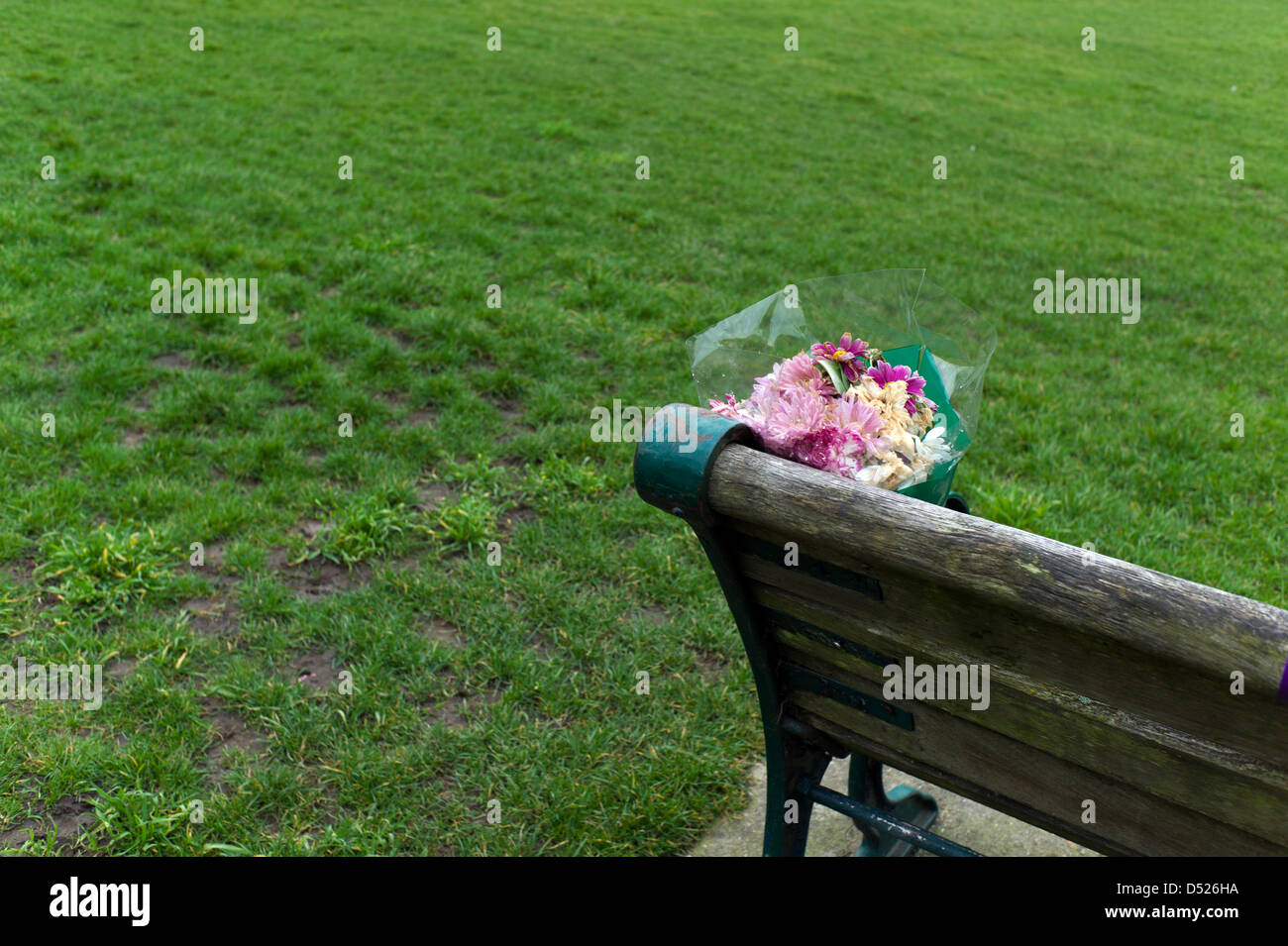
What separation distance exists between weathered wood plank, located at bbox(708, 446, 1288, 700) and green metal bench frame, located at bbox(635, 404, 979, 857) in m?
0.04

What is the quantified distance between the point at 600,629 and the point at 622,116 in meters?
7.75

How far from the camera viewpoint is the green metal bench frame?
145cm

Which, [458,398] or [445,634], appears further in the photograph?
[458,398]

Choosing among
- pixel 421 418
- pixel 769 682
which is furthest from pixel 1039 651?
pixel 421 418

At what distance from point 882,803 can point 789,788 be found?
0.69m

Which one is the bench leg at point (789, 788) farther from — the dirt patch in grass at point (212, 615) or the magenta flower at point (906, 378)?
the dirt patch in grass at point (212, 615)

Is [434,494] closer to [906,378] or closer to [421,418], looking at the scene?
[421,418]

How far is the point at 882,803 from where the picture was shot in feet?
8.49

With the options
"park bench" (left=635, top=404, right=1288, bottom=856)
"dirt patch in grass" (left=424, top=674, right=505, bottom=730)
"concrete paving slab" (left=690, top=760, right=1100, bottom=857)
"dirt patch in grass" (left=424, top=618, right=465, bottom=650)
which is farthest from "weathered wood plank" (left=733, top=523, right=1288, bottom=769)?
"dirt patch in grass" (left=424, top=618, right=465, bottom=650)

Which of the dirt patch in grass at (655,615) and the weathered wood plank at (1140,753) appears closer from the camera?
the weathered wood plank at (1140,753)

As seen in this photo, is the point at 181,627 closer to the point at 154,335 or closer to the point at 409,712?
the point at 409,712

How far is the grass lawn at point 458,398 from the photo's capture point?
9.38 ft

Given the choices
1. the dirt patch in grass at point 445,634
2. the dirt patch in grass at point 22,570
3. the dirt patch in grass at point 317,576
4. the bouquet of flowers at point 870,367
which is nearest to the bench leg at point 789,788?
the bouquet of flowers at point 870,367

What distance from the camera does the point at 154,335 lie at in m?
5.08
